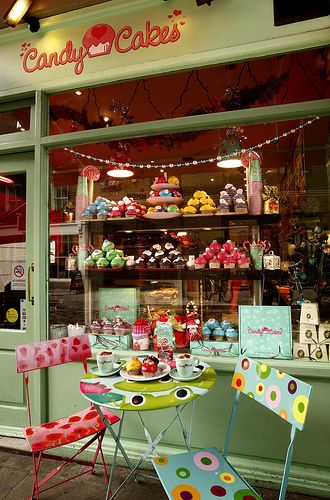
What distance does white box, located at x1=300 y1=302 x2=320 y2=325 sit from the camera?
9.29 ft

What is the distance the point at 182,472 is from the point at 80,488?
1.14m

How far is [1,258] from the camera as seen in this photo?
359 centimetres

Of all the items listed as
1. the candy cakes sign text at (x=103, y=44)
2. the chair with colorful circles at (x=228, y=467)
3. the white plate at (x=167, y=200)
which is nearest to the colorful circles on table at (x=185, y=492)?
the chair with colorful circles at (x=228, y=467)

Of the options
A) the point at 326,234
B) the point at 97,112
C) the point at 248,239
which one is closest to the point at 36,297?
the point at 97,112

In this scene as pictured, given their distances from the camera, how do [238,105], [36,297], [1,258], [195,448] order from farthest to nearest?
1. [1,258]
2. [36,297]
3. [238,105]
4. [195,448]

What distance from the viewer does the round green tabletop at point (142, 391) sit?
1780 mm

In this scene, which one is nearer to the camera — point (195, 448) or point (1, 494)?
point (1, 494)

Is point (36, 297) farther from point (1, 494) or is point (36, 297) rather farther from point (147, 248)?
point (1, 494)

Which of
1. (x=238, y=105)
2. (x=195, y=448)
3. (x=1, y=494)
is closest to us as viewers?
(x=1, y=494)

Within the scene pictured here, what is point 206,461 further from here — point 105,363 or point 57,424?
point 57,424

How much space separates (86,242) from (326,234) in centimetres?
226

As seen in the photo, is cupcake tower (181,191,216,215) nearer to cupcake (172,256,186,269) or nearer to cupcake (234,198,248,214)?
cupcake (234,198,248,214)

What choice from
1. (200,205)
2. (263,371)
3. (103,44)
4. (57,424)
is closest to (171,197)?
(200,205)

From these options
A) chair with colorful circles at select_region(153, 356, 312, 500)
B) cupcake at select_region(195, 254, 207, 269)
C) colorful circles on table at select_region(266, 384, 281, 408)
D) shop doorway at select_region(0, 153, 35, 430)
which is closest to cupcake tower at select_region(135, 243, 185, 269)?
cupcake at select_region(195, 254, 207, 269)
